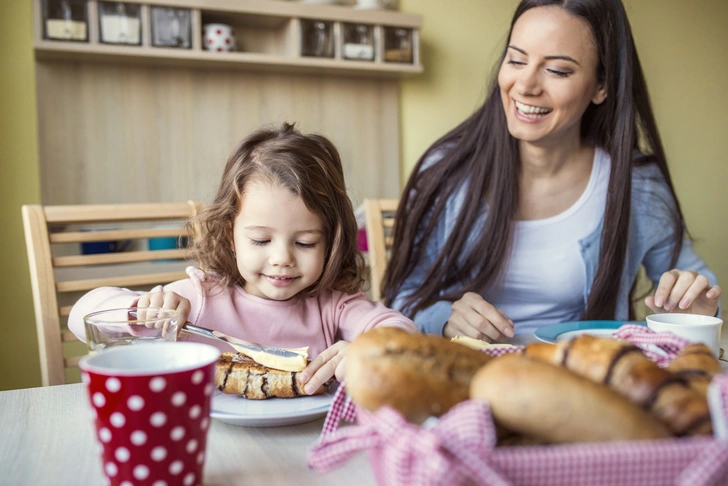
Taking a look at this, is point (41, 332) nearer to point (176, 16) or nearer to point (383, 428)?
point (383, 428)

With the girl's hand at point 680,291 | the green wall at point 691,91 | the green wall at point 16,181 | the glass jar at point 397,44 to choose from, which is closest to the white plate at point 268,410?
the girl's hand at point 680,291

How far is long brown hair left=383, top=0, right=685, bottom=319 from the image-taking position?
1.35m

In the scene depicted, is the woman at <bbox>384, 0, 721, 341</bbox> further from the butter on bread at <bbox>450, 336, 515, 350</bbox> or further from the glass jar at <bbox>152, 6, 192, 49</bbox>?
the glass jar at <bbox>152, 6, 192, 49</bbox>

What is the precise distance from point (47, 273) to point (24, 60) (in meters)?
1.33

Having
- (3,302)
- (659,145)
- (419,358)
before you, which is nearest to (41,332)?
(419,358)

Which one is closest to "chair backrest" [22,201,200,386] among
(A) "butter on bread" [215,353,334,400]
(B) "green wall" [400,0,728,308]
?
(A) "butter on bread" [215,353,334,400]

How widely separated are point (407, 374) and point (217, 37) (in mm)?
2187

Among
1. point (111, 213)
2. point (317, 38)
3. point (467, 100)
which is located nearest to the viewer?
point (111, 213)

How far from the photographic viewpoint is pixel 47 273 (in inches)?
47.3

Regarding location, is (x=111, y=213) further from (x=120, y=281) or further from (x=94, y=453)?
(x=94, y=453)

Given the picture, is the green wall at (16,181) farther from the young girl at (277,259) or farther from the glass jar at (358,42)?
the young girl at (277,259)

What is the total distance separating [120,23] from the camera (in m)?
2.18

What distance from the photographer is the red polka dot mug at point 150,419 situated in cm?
41

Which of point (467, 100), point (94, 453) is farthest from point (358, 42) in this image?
point (94, 453)
